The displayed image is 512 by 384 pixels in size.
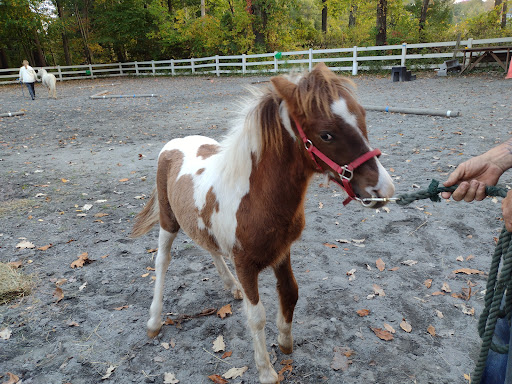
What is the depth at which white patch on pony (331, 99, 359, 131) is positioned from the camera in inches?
70.2

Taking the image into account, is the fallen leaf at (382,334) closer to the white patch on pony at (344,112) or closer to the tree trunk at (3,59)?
the white patch on pony at (344,112)

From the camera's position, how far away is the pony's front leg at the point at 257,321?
2326 mm

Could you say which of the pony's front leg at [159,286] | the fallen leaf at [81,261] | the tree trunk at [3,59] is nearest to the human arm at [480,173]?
the pony's front leg at [159,286]

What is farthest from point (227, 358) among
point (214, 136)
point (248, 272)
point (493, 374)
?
point (214, 136)

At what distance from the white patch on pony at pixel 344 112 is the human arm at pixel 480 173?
572mm

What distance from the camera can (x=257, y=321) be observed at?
2.39 metres

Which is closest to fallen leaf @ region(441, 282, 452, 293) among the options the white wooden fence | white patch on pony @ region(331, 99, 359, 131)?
white patch on pony @ region(331, 99, 359, 131)

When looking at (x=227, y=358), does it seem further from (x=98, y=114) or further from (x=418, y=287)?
(x=98, y=114)

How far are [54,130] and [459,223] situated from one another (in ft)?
36.6

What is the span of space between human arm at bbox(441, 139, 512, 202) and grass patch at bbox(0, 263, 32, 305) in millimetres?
3959

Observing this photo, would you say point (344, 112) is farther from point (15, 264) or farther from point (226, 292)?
point (15, 264)

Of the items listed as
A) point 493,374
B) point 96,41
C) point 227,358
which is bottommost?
point 227,358

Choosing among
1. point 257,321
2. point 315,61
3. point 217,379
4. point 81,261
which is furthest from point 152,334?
point 315,61

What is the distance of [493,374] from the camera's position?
165 centimetres
